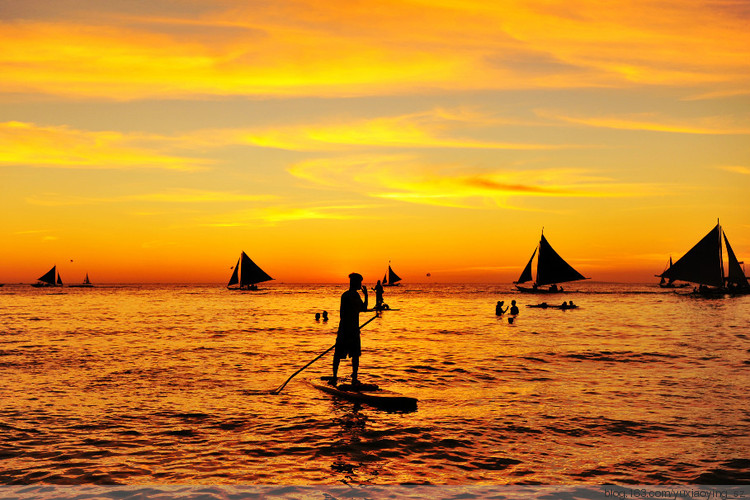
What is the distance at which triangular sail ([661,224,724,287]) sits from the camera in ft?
283

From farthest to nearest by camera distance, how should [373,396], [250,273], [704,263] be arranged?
[250,273] → [704,263] → [373,396]

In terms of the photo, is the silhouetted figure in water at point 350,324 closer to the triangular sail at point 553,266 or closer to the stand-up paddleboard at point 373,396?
the stand-up paddleboard at point 373,396

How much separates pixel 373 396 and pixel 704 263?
292 feet

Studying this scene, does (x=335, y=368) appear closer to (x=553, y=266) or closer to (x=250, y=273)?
(x=553, y=266)

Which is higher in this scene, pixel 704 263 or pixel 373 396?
pixel 704 263

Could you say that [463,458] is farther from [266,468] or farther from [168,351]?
[168,351]

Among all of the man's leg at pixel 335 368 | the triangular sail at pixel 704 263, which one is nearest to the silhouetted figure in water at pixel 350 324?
the man's leg at pixel 335 368

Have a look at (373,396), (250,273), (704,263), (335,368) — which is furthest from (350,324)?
(250,273)

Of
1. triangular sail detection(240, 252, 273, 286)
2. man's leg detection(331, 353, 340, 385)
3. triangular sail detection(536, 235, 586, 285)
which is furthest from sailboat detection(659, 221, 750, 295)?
triangular sail detection(240, 252, 273, 286)

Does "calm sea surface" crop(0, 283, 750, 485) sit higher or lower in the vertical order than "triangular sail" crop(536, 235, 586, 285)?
lower

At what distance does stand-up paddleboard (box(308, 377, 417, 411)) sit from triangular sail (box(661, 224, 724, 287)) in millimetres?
83936

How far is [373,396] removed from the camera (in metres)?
14.5

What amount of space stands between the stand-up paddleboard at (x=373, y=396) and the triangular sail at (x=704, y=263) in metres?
83.9

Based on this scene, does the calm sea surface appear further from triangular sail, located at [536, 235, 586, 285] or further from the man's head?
triangular sail, located at [536, 235, 586, 285]
